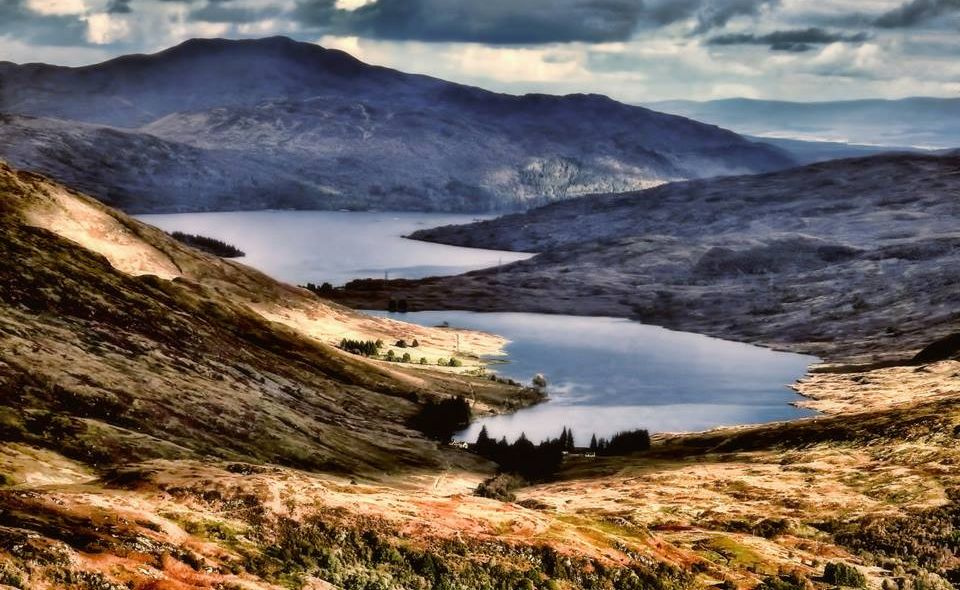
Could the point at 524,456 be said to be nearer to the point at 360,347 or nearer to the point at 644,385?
the point at 360,347

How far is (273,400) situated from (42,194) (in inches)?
1759

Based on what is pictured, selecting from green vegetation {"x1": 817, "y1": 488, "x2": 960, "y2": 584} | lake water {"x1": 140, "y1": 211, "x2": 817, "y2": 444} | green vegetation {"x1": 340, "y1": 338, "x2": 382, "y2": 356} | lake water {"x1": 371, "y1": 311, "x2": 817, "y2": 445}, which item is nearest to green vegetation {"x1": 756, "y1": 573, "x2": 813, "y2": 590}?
green vegetation {"x1": 817, "y1": 488, "x2": 960, "y2": 584}

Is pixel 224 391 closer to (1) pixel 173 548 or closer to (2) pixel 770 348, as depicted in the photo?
(1) pixel 173 548

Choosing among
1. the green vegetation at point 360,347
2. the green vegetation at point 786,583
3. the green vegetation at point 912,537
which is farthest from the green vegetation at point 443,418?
the green vegetation at point 786,583

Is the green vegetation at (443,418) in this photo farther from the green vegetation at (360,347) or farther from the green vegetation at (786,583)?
the green vegetation at (786,583)

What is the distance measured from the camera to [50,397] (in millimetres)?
63812

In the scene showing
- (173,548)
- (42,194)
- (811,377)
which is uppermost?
(42,194)

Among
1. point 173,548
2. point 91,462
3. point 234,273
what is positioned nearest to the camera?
point 173,548

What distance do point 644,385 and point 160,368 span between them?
3475 inches

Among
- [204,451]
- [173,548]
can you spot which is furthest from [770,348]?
[173,548]

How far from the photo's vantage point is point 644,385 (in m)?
158

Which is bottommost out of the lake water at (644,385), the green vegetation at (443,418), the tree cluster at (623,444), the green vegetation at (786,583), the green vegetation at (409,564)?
the lake water at (644,385)

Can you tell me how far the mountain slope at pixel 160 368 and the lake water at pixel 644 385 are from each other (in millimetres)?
10001

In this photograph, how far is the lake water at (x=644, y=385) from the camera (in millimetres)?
128125
